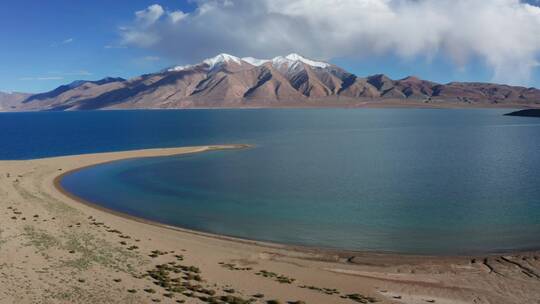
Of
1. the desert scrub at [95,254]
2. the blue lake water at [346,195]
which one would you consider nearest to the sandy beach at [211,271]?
the desert scrub at [95,254]

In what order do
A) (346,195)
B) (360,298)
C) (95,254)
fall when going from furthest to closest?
(346,195)
(95,254)
(360,298)

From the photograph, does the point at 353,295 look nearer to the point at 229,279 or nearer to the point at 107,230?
the point at 229,279

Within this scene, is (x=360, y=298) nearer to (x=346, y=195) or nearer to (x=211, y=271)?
(x=211, y=271)

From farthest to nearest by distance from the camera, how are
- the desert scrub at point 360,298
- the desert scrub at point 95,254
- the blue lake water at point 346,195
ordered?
the blue lake water at point 346,195
the desert scrub at point 95,254
the desert scrub at point 360,298

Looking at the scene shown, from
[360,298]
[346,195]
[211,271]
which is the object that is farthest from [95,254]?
[346,195]

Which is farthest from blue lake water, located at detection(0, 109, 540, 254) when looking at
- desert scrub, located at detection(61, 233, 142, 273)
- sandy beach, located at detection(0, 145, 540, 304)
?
desert scrub, located at detection(61, 233, 142, 273)

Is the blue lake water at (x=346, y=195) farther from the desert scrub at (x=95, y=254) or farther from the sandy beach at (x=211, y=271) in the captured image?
the desert scrub at (x=95, y=254)

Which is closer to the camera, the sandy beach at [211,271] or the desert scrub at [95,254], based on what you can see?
the sandy beach at [211,271]

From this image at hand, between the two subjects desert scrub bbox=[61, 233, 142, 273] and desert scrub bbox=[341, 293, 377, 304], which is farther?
desert scrub bbox=[61, 233, 142, 273]

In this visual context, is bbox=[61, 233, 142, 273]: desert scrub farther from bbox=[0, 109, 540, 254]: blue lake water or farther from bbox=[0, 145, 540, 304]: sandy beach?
bbox=[0, 109, 540, 254]: blue lake water
